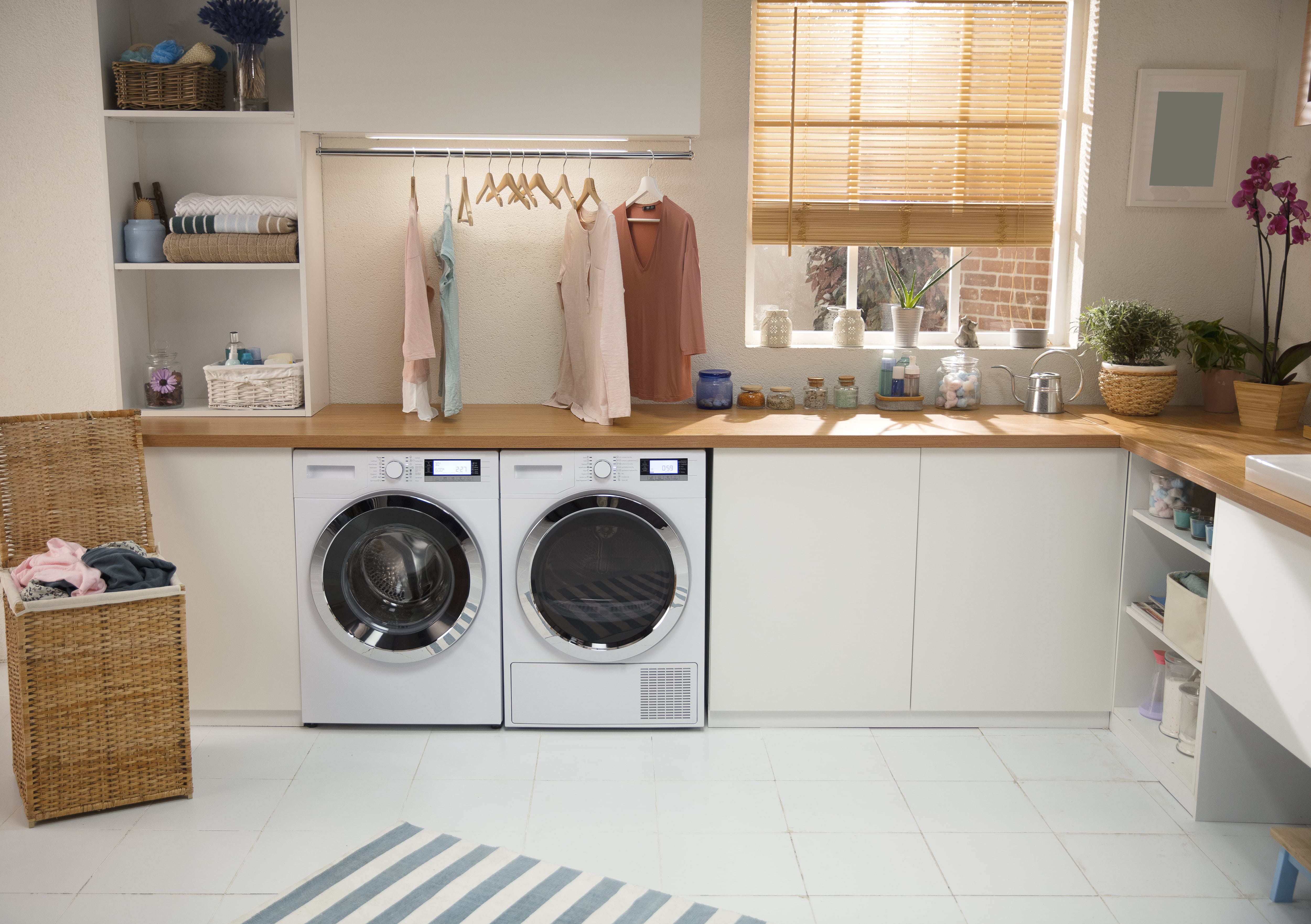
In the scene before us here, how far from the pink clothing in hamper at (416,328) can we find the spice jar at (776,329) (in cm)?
112

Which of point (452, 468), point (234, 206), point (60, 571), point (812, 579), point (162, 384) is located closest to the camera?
point (60, 571)

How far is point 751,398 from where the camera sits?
353 centimetres

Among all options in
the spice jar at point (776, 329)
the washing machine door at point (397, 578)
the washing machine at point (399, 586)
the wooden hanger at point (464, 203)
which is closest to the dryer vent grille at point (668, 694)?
the washing machine at point (399, 586)

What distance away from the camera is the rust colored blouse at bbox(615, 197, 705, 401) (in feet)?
11.3

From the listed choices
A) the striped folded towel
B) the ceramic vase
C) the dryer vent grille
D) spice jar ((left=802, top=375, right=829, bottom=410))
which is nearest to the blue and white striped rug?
the dryer vent grille

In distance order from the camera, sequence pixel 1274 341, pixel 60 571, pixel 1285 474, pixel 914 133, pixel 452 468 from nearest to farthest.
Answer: pixel 1285 474 → pixel 60 571 → pixel 452 468 → pixel 1274 341 → pixel 914 133

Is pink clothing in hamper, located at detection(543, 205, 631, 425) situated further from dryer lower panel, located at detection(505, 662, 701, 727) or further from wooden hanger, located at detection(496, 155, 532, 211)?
dryer lower panel, located at detection(505, 662, 701, 727)

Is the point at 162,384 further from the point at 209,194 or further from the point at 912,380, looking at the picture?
the point at 912,380

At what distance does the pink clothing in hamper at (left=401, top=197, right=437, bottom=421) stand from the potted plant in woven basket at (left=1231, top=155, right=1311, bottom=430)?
240 cm

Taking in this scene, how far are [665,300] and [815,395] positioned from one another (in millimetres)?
593

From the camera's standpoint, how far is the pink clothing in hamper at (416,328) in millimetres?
3197

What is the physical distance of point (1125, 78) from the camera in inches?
140

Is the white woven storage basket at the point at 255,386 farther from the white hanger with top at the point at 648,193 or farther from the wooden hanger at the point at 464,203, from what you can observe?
the white hanger with top at the point at 648,193

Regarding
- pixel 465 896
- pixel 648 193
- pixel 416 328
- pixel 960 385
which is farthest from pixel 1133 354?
pixel 465 896
